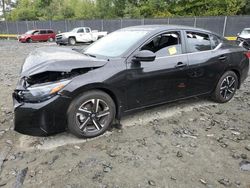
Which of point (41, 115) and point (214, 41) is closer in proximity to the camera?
point (41, 115)

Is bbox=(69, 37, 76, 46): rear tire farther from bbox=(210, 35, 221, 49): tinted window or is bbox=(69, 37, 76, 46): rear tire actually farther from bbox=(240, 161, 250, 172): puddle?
bbox=(240, 161, 250, 172): puddle

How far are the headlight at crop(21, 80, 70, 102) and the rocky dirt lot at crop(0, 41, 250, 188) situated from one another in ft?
→ 2.36

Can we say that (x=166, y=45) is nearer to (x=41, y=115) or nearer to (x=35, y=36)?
(x=41, y=115)

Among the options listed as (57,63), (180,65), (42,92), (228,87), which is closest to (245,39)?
(228,87)

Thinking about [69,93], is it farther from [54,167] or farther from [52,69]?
[54,167]

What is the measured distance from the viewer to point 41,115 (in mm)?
3252

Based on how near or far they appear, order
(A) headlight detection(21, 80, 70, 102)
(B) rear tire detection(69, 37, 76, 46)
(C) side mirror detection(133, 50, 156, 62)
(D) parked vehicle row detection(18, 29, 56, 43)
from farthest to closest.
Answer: (D) parked vehicle row detection(18, 29, 56, 43)
(B) rear tire detection(69, 37, 76, 46)
(C) side mirror detection(133, 50, 156, 62)
(A) headlight detection(21, 80, 70, 102)

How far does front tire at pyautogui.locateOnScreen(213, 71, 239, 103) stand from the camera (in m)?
5.00

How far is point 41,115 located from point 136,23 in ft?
83.5

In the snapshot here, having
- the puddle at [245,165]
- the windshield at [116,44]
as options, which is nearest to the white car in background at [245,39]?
the windshield at [116,44]

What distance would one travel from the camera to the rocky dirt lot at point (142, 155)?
2.90m

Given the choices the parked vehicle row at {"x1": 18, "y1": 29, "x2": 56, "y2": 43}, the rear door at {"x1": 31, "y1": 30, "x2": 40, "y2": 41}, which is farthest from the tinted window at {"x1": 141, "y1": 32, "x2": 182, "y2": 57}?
the rear door at {"x1": 31, "y1": 30, "x2": 40, "y2": 41}

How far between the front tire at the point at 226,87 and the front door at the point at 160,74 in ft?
3.08

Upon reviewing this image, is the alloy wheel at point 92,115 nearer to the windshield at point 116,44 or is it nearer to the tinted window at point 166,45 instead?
the windshield at point 116,44
